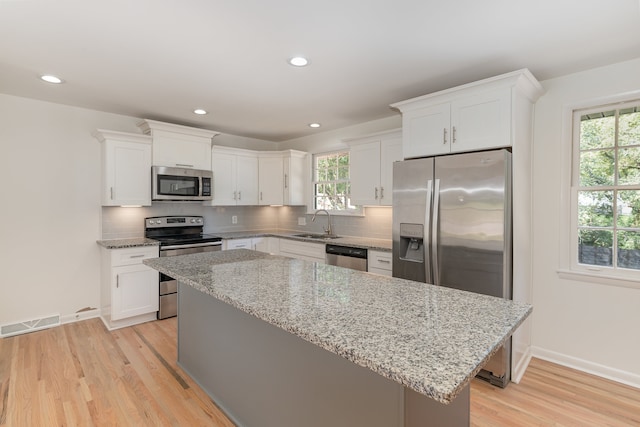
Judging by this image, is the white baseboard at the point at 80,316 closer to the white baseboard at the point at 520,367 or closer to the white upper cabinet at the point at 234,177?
the white upper cabinet at the point at 234,177

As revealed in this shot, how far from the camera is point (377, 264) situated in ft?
10.9

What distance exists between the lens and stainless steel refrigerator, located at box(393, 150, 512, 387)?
2.36 m

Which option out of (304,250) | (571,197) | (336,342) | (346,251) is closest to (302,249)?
(304,250)

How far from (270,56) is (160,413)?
2.52m

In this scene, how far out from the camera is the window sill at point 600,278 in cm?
243

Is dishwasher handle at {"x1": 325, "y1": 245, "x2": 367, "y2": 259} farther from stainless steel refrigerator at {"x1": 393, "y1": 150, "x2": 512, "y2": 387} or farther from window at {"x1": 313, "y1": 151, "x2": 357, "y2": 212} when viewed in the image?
window at {"x1": 313, "y1": 151, "x2": 357, "y2": 212}

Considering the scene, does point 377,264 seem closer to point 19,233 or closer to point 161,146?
point 161,146

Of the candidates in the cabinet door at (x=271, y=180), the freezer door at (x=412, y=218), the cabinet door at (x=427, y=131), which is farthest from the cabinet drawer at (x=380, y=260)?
the cabinet door at (x=271, y=180)

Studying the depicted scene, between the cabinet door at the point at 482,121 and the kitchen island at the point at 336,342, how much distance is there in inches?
A: 56.3

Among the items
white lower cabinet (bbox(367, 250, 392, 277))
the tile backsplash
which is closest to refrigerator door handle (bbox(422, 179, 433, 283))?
white lower cabinet (bbox(367, 250, 392, 277))

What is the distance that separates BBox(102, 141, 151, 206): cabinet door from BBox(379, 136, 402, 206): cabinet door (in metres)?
2.71

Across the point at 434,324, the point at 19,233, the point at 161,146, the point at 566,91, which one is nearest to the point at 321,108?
the point at 161,146

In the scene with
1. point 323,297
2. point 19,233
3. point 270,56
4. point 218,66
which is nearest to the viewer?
point 323,297

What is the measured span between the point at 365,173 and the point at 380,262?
1086 millimetres
